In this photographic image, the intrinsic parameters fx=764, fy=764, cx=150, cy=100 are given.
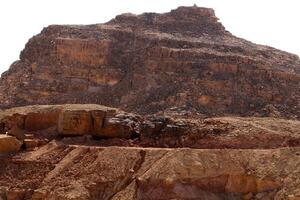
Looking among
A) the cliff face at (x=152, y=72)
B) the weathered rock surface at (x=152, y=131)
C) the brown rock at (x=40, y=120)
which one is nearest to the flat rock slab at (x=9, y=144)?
the weathered rock surface at (x=152, y=131)

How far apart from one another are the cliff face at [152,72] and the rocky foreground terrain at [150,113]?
4.3 inches

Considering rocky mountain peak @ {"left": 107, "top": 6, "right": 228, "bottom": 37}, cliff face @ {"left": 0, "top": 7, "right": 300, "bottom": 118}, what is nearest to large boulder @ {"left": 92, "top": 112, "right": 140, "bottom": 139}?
cliff face @ {"left": 0, "top": 7, "right": 300, "bottom": 118}

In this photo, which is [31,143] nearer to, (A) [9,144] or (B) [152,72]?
(A) [9,144]

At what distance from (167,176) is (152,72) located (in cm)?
3442

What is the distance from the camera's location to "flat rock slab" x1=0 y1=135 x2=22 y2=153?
36.0 metres

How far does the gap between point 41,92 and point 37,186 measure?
31.8 metres

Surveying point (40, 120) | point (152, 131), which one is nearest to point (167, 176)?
point (152, 131)

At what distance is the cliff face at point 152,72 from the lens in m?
61.3

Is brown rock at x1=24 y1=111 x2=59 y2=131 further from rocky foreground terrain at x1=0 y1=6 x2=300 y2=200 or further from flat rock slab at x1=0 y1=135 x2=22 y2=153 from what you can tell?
flat rock slab at x1=0 y1=135 x2=22 y2=153

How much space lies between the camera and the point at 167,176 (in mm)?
30312

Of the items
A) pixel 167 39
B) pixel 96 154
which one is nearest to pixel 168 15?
pixel 167 39

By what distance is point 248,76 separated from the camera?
209 ft

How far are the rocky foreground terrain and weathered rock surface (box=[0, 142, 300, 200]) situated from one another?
44 millimetres

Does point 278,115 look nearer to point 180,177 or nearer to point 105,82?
point 105,82
